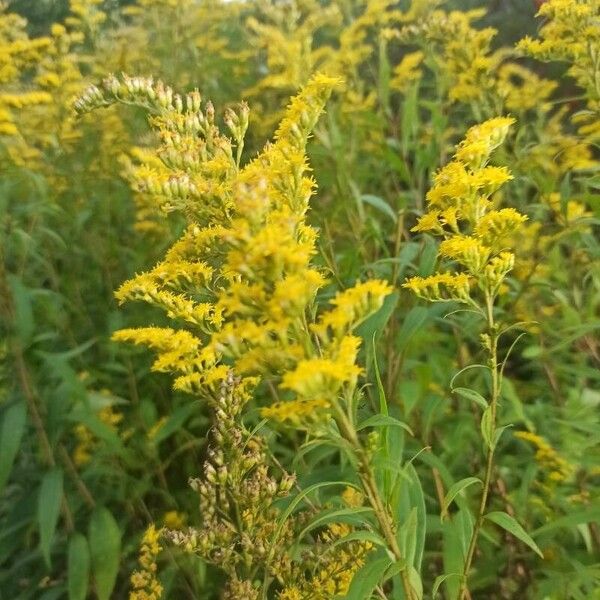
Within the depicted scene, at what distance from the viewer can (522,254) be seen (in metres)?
3.19

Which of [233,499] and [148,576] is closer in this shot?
[233,499]

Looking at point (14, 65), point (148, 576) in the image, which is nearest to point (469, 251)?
point (148, 576)

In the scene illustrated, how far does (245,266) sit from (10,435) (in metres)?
1.33

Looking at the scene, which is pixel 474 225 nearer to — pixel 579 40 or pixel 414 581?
pixel 414 581

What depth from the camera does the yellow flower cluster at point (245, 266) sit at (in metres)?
1.12

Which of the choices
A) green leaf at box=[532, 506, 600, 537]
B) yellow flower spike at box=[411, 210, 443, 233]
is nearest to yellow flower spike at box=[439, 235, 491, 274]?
yellow flower spike at box=[411, 210, 443, 233]

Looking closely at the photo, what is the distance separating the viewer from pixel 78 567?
224cm

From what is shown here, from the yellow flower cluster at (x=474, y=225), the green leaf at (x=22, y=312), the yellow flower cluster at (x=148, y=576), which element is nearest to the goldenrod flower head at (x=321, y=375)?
the yellow flower cluster at (x=474, y=225)

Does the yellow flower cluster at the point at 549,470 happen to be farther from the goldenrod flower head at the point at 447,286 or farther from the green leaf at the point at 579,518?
the goldenrod flower head at the point at 447,286

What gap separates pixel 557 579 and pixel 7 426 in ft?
5.20

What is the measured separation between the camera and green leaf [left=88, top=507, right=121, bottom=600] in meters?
2.21

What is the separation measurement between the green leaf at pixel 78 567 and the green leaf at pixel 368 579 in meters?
1.22

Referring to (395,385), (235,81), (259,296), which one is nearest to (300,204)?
(259,296)

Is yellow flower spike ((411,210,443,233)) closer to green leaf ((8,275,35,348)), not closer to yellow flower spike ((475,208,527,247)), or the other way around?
yellow flower spike ((475,208,527,247))
